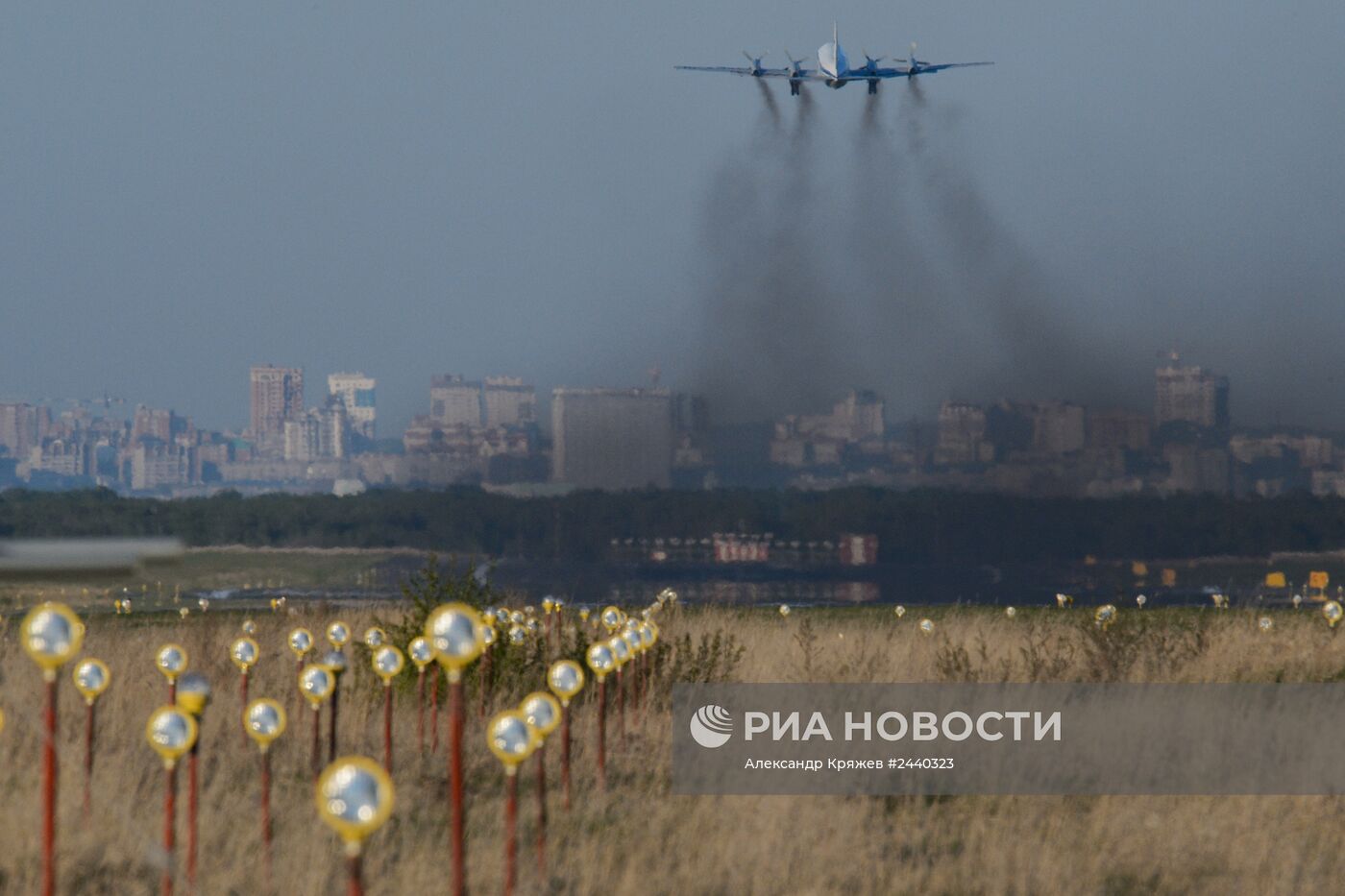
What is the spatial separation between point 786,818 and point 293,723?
5617 mm

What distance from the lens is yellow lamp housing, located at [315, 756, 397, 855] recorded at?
466cm

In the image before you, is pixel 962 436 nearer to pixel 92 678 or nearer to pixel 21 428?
pixel 92 678

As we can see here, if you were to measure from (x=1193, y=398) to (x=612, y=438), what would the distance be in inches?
Answer: 1069

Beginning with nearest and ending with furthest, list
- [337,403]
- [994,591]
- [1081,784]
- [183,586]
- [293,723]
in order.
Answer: [1081,784] → [293,723] → [183,586] → [994,591] → [337,403]

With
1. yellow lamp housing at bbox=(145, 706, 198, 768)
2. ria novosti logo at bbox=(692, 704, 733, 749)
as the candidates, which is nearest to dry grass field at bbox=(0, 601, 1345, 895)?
ria novosti logo at bbox=(692, 704, 733, 749)

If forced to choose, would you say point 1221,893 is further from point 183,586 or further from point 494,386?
point 494,386

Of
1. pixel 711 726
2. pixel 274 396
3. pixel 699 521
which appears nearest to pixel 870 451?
pixel 699 521

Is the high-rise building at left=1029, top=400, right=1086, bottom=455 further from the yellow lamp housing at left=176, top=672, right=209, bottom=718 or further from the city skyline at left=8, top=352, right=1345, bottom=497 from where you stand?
the yellow lamp housing at left=176, top=672, right=209, bottom=718

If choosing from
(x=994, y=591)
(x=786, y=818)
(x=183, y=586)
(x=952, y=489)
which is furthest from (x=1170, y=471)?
(x=786, y=818)

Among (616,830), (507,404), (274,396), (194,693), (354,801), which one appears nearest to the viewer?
(354,801)

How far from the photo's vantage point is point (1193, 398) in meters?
73.8

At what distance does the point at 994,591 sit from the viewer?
190 feet

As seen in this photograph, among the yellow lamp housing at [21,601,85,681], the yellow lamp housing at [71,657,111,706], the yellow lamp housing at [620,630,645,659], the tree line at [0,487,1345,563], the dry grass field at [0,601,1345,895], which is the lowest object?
the tree line at [0,487,1345,563]

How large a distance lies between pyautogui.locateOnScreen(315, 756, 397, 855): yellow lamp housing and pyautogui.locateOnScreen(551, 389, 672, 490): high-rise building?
2726 inches
